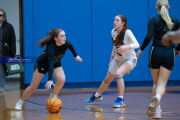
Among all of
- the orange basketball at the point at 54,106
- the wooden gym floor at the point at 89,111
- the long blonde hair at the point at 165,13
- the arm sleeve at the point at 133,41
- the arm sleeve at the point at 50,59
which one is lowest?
the wooden gym floor at the point at 89,111

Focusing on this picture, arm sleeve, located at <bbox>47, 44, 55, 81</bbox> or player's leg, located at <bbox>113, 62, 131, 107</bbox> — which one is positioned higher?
arm sleeve, located at <bbox>47, 44, 55, 81</bbox>

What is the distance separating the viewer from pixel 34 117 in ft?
15.1

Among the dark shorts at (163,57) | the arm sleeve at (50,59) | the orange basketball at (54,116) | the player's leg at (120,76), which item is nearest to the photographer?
the dark shorts at (163,57)

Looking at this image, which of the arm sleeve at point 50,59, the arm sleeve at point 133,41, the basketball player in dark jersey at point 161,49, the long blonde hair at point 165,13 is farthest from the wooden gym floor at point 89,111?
the long blonde hair at point 165,13

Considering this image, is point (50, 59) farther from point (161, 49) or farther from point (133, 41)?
point (161, 49)

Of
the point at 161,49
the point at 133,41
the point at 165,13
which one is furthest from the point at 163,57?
the point at 133,41

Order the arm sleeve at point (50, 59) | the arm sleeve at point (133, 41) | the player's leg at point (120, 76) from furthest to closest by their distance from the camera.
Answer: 1. the player's leg at point (120, 76)
2. the arm sleeve at point (133, 41)
3. the arm sleeve at point (50, 59)

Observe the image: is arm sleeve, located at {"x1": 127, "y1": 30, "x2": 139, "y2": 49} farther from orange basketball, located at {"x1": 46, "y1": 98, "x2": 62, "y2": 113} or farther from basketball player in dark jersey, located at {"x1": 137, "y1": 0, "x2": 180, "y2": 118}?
orange basketball, located at {"x1": 46, "y1": 98, "x2": 62, "y2": 113}

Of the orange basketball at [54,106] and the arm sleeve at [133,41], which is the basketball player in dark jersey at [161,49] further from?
the orange basketball at [54,106]

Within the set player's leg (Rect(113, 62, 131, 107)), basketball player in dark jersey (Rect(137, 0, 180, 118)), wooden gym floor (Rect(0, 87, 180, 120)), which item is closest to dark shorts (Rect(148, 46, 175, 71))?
basketball player in dark jersey (Rect(137, 0, 180, 118))

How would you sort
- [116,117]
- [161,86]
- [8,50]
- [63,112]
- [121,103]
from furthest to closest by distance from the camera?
[8,50] < [121,103] < [63,112] < [116,117] < [161,86]

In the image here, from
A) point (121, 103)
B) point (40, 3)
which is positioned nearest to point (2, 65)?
point (40, 3)

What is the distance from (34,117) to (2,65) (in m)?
4.26

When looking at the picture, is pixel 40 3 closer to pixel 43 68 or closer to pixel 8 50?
pixel 8 50
